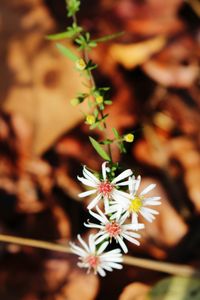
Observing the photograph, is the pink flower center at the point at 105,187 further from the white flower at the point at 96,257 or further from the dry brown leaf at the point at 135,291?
the dry brown leaf at the point at 135,291

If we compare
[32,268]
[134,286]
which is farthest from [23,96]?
[134,286]

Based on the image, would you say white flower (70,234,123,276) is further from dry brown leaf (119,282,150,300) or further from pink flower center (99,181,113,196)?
dry brown leaf (119,282,150,300)

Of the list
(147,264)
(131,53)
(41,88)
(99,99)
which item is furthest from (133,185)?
(131,53)

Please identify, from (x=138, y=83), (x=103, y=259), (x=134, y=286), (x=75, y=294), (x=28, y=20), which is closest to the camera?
(x=103, y=259)

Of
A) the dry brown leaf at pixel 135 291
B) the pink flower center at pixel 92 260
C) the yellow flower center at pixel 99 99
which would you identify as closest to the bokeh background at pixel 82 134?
the dry brown leaf at pixel 135 291

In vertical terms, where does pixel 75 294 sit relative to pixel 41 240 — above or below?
below


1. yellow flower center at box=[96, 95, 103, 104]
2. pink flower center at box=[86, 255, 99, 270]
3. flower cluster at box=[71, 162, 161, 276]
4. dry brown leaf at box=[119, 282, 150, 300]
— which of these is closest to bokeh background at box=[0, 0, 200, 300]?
dry brown leaf at box=[119, 282, 150, 300]

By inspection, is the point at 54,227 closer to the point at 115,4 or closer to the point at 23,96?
the point at 23,96

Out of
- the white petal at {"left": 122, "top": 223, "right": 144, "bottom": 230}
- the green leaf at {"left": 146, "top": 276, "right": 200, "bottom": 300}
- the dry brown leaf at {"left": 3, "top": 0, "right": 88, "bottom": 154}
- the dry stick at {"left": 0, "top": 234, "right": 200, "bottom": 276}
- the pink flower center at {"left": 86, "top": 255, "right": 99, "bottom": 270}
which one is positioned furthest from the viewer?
the dry brown leaf at {"left": 3, "top": 0, "right": 88, "bottom": 154}
